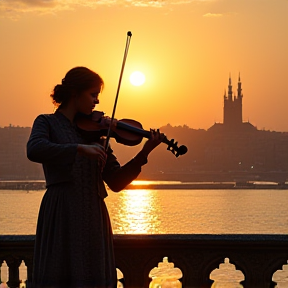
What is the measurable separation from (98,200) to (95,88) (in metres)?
0.42

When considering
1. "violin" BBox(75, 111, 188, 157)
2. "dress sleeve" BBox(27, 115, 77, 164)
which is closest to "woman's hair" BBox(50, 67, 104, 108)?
"violin" BBox(75, 111, 188, 157)

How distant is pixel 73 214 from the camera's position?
2939 mm

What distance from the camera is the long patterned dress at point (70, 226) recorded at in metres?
2.93

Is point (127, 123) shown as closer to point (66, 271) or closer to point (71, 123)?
point (71, 123)

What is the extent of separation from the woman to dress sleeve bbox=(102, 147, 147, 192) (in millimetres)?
100

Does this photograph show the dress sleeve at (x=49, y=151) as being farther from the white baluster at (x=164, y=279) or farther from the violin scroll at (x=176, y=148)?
the white baluster at (x=164, y=279)

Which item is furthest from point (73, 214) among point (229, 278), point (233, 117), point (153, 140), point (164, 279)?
point (233, 117)

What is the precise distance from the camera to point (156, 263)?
3.97m

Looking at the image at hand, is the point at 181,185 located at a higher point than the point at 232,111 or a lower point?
lower

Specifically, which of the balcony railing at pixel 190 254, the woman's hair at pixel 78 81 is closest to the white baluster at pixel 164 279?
the balcony railing at pixel 190 254

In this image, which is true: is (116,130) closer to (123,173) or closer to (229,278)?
(123,173)

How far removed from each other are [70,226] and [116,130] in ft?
1.38

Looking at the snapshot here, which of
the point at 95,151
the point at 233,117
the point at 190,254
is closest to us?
the point at 95,151

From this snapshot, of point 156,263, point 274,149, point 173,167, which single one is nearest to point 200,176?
point 173,167
